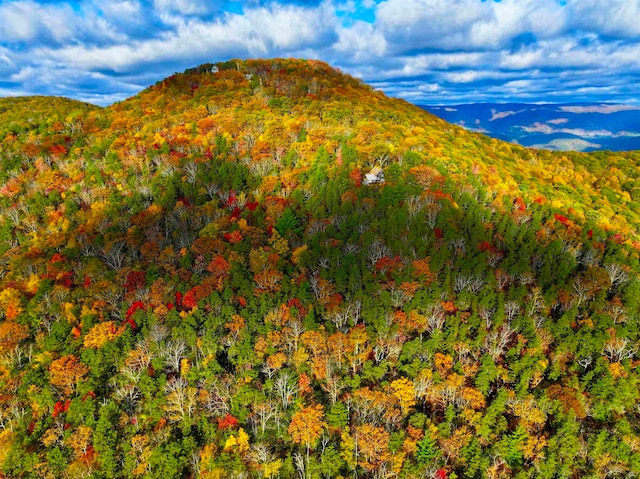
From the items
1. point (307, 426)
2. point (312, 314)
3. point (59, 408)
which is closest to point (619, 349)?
point (312, 314)

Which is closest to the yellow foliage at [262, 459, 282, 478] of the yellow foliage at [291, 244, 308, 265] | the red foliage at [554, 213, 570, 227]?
the yellow foliage at [291, 244, 308, 265]

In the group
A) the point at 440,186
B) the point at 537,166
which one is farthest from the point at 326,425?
the point at 537,166

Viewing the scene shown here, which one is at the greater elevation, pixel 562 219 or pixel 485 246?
pixel 485 246

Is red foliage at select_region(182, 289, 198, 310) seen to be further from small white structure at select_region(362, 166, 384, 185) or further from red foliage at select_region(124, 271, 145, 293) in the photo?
small white structure at select_region(362, 166, 384, 185)

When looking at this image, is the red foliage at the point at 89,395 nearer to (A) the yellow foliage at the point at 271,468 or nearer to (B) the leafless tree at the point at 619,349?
(A) the yellow foliage at the point at 271,468

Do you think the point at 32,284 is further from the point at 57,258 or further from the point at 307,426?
the point at 307,426

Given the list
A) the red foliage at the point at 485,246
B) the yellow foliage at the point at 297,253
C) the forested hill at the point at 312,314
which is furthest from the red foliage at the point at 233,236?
the red foliage at the point at 485,246

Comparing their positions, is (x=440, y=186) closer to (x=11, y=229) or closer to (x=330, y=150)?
(x=330, y=150)
